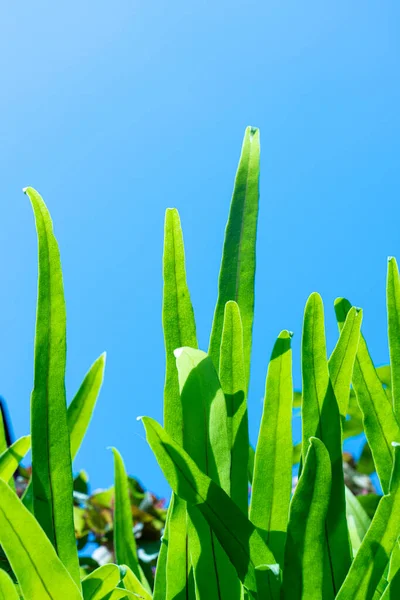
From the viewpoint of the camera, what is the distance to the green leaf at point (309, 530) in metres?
0.46

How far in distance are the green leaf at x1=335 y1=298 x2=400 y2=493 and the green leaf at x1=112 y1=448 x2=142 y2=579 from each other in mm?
290

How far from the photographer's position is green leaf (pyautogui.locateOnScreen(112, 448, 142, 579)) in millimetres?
696

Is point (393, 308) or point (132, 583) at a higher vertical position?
point (393, 308)

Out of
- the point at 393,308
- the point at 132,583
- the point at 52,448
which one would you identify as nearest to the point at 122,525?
the point at 132,583

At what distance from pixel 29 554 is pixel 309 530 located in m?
0.21

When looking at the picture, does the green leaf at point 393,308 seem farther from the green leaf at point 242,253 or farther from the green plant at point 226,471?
the green leaf at point 242,253

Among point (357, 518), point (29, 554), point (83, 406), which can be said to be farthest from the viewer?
point (357, 518)

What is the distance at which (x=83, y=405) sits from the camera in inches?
25.4

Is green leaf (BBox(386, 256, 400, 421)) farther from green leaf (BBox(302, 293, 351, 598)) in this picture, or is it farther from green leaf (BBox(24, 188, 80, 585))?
green leaf (BBox(24, 188, 80, 585))

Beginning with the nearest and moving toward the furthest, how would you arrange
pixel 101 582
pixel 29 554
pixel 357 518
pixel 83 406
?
pixel 29 554 < pixel 101 582 < pixel 83 406 < pixel 357 518

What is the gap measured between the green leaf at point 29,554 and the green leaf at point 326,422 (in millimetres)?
215

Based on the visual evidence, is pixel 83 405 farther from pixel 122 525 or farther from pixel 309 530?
pixel 309 530

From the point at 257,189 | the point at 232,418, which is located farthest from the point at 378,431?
the point at 257,189

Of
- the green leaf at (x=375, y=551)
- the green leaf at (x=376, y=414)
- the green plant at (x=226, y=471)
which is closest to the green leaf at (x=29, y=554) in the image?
the green plant at (x=226, y=471)
